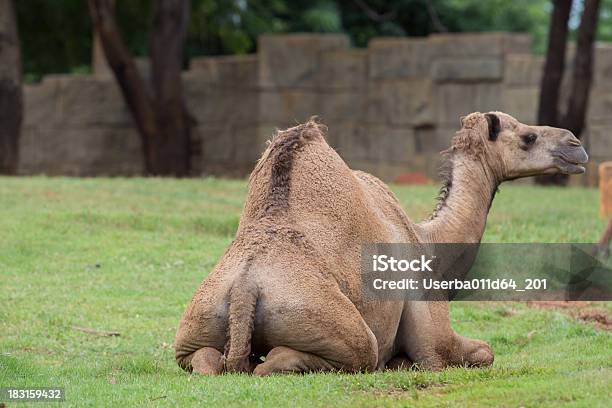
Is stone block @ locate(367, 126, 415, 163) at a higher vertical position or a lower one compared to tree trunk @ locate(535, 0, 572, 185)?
lower

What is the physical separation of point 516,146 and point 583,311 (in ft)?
8.77

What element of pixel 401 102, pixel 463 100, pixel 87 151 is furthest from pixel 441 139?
pixel 87 151

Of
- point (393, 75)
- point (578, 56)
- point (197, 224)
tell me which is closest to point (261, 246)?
point (197, 224)

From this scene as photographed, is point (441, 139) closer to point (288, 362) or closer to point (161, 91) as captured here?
point (161, 91)

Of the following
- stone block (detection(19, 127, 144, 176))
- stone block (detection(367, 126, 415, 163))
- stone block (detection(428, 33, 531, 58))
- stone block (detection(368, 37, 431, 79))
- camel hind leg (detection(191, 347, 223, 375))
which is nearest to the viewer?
camel hind leg (detection(191, 347, 223, 375))

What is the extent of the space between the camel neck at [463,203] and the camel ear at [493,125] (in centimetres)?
20

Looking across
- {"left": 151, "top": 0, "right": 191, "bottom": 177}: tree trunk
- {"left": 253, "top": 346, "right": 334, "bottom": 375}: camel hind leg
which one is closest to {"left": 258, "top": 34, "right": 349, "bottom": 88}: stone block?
{"left": 151, "top": 0, "right": 191, "bottom": 177}: tree trunk

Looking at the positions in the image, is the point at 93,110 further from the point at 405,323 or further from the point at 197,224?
the point at 405,323

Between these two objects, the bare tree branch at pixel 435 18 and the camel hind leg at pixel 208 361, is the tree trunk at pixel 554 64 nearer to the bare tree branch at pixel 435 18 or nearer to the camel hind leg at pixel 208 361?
the bare tree branch at pixel 435 18

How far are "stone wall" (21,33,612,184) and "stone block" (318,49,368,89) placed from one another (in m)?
0.02

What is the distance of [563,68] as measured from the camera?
20531 mm

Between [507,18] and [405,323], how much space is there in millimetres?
21707

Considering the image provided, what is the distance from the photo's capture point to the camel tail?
276 inches

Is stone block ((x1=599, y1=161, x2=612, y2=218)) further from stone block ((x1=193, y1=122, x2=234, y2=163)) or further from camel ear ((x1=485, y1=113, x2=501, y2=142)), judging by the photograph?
stone block ((x1=193, y1=122, x2=234, y2=163))
